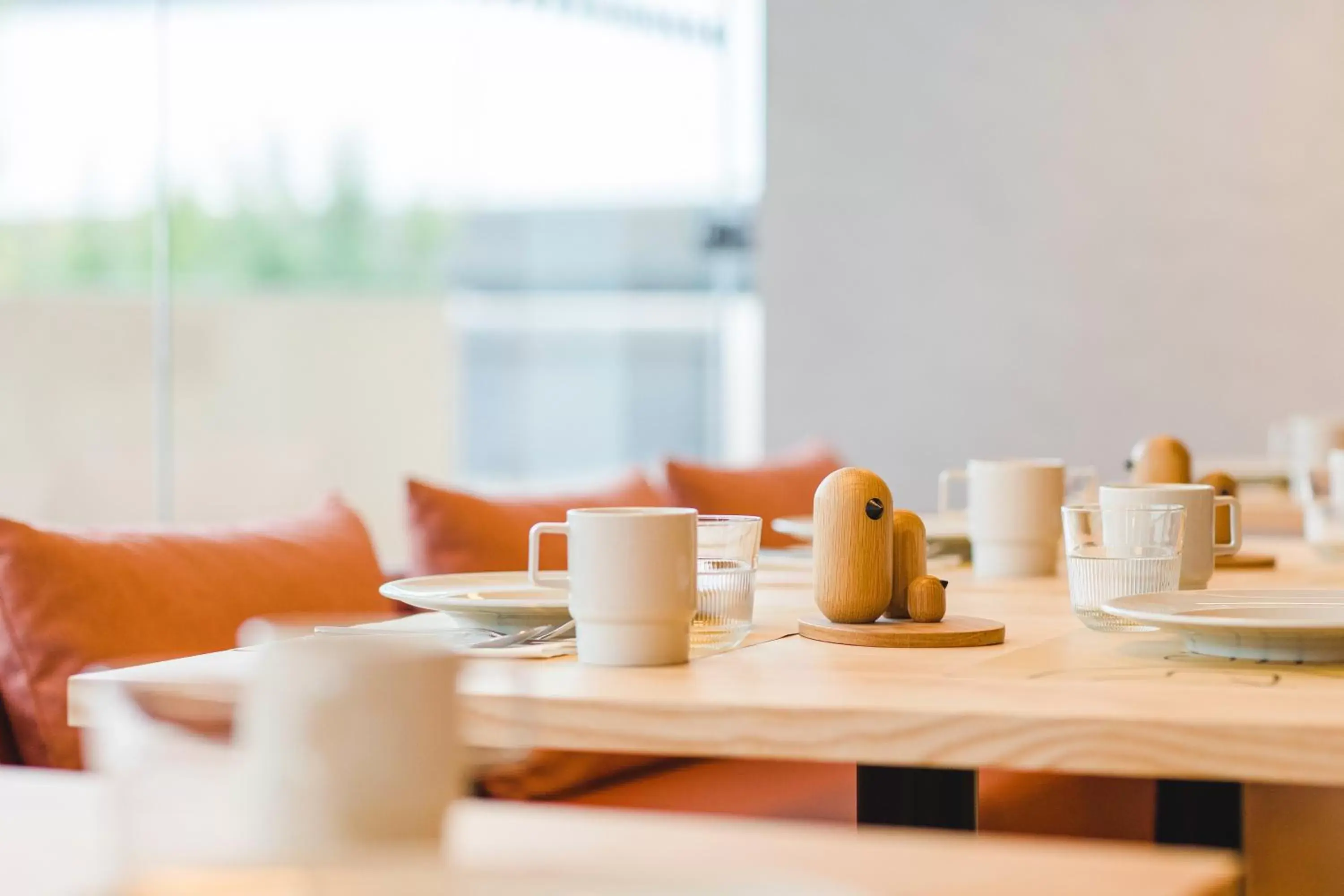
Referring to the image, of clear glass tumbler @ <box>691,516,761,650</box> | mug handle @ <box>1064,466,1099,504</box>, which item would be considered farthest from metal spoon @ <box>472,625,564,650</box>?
mug handle @ <box>1064,466,1099,504</box>

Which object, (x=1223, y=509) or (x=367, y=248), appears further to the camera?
(x=367, y=248)

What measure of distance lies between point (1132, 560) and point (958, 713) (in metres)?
0.43

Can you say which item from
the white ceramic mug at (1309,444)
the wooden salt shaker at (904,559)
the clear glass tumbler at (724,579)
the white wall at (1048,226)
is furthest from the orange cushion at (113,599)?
the white wall at (1048,226)

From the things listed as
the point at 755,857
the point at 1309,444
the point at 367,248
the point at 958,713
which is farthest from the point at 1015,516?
the point at 367,248

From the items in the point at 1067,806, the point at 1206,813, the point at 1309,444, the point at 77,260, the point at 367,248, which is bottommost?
the point at 1067,806

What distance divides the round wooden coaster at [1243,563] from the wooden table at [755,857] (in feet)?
4.08

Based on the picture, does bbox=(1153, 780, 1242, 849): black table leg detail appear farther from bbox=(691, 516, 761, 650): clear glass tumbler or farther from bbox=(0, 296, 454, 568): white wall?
bbox=(0, 296, 454, 568): white wall

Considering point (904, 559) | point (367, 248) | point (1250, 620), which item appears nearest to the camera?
point (1250, 620)

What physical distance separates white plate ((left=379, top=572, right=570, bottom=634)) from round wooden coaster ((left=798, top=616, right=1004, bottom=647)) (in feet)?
0.65

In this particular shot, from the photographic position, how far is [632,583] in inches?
42.1

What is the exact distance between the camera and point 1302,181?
13.7ft

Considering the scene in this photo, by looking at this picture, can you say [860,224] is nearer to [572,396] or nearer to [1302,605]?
[572,396]

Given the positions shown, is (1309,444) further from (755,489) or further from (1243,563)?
(1243,563)

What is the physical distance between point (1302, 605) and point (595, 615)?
52cm
